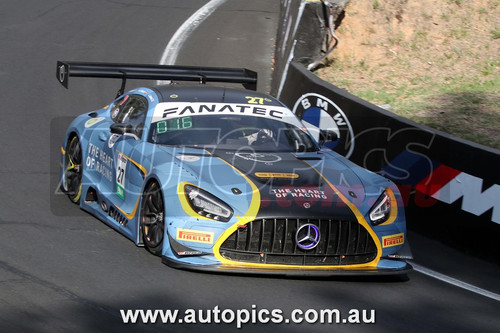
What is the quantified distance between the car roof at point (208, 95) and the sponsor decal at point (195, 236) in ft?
7.11

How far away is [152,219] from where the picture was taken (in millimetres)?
7484

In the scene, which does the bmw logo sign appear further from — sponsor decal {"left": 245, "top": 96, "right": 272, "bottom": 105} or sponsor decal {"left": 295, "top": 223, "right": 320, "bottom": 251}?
sponsor decal {"left": 295, "top": 223, "right": 320, "bottom": 251}

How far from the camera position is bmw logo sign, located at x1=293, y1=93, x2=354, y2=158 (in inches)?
416

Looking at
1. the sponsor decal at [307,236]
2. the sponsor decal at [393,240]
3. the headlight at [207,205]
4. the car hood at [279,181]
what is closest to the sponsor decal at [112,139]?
the car hood at [279,181]

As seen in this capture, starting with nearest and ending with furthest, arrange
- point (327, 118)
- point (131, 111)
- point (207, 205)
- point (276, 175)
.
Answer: point (207, 205) → point (276, 175) → point (131, 111) → point (327, 118)

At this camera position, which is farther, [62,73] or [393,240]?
[62,73]

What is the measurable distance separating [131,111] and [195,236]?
2670 mm

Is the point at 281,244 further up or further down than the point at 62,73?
further down

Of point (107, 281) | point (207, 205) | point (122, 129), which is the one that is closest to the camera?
point (107, 281)

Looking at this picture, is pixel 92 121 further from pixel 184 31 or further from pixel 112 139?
pixel 184 31

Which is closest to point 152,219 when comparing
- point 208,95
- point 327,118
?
point 208,95

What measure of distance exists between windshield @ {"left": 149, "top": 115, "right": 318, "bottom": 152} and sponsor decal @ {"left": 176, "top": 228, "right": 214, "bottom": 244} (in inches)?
55.0

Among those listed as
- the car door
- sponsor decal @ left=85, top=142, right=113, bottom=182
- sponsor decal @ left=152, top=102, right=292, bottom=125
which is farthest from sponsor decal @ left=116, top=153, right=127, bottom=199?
sponsor decal @ left=152, top=102, right=292, bottom=125

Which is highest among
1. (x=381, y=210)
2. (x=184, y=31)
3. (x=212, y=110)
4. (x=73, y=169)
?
(x=212, y=110)
